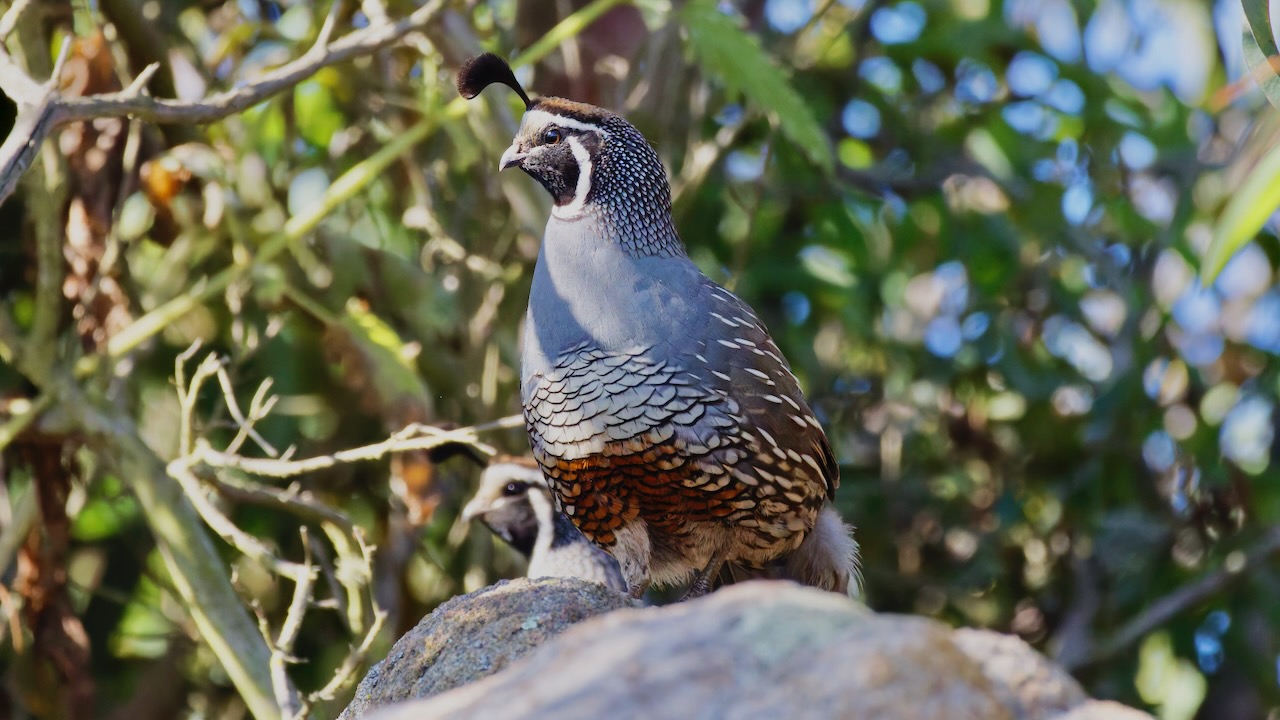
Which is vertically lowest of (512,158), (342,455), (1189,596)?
(1189,596)

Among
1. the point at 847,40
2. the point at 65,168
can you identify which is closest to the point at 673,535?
the point at 65,168

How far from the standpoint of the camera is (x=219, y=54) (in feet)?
15.0

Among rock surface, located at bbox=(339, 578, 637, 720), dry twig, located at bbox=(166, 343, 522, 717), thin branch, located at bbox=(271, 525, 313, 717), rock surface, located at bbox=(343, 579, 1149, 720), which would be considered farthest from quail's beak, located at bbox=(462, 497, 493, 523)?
rock surface, located at bbox=(343, 579, 1149, 720)

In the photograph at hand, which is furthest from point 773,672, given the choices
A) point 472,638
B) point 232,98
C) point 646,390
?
point 232,98

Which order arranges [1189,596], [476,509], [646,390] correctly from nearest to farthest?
[646,390] → [476,509] → [1189,596]

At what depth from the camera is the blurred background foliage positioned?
13.3 feet

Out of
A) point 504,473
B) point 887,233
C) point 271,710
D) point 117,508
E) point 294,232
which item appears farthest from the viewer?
point 887,233

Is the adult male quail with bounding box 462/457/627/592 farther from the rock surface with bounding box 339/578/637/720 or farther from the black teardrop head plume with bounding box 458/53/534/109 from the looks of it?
the rock surface with bounding box 339/578/637/720

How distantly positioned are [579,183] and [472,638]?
1255mm

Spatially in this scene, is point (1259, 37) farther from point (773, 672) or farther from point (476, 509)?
point (476, 509)

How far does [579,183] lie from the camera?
364cm

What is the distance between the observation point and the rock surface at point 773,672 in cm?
174

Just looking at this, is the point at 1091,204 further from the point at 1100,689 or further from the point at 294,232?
the point at 294,232

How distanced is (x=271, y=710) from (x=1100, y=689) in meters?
2.87
